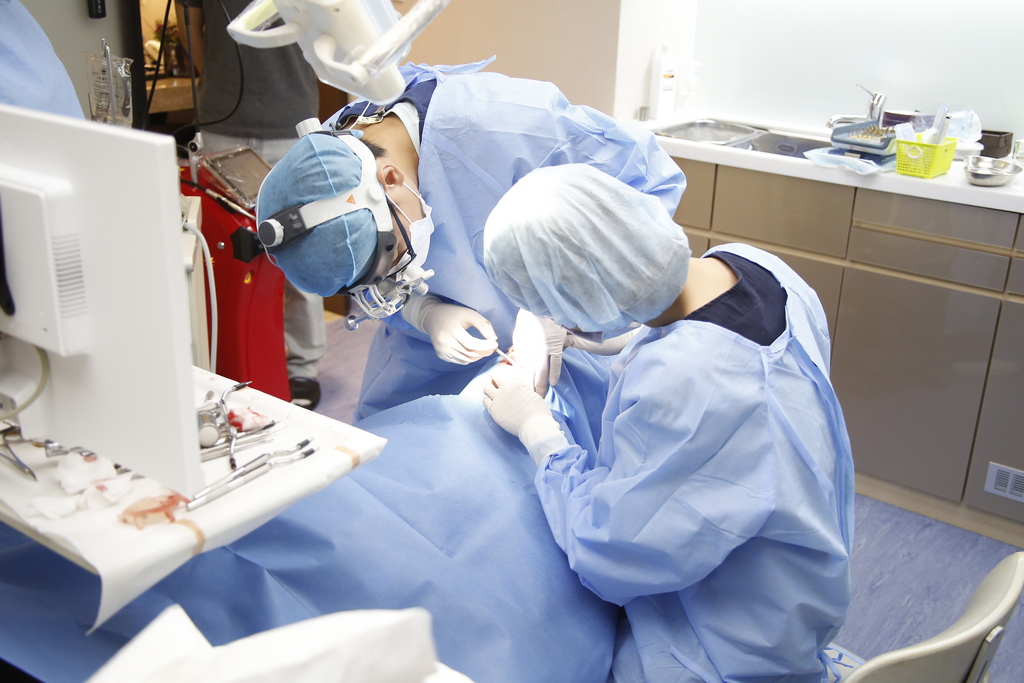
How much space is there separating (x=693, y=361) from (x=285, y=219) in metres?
0.75

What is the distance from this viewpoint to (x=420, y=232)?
1.66 meters

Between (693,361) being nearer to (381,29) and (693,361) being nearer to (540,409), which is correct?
(540,409)

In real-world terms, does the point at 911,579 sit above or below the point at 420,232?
below

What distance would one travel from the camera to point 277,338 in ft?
9.14

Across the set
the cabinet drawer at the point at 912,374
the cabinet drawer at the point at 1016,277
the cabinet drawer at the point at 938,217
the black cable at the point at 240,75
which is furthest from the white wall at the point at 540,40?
the cabinet drawer at the point at 1016,277

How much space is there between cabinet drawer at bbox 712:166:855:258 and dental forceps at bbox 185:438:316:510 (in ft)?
6.65

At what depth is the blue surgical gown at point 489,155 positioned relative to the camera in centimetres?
172

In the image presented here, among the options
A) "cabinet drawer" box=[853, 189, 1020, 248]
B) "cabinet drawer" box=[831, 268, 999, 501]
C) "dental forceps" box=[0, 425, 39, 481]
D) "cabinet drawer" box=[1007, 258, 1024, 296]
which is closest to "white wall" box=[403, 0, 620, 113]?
"cabinet drawer" box=[853, 189, 1020, 248]

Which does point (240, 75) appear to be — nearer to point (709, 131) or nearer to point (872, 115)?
point (709, 131)

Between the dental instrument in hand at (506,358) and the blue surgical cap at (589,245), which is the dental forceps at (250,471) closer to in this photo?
the blue surgical cap at (589,245)

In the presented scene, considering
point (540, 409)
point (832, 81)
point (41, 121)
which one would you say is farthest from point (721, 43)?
point (41, 121)

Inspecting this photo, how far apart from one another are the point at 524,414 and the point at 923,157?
1.60 meters

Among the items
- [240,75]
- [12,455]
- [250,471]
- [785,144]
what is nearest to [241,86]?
[240,75]

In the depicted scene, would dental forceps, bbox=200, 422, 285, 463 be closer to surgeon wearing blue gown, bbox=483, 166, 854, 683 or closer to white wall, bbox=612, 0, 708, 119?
surgeon wearing blue gown, bbox=483, 166, 854, 683
